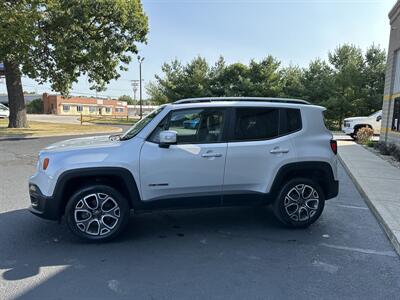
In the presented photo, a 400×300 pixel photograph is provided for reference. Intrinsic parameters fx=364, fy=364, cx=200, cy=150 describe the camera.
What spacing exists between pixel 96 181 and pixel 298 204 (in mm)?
2714

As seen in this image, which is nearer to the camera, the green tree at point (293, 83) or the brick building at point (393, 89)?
the brick building at point (393, 89)

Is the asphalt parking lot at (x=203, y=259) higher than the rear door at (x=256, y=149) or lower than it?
lower

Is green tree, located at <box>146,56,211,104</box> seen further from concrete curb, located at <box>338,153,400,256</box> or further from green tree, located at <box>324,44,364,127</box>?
concrete curb, located at <box>338,153,400,256</box>

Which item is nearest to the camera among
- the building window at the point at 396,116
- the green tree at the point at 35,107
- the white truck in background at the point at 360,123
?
the building window at the point at 396,116

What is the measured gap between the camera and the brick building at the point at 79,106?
3081 inches

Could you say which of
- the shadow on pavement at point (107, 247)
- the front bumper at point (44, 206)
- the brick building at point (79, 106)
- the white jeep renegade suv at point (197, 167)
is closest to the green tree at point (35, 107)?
the brick building at point (79, 106)

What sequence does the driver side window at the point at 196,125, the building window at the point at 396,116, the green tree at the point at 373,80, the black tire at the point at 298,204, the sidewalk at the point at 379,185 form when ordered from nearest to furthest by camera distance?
the driver side window at the point at 196,125, the black tire at the point at 298,204, the sidewalk at the point at 379,185, the building window at the point at 396,116, the green tree at the point at 373,80

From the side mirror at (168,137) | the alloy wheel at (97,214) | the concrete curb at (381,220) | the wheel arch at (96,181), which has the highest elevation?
the side mirror at (168,137)

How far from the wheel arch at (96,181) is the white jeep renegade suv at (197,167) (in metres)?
0.01

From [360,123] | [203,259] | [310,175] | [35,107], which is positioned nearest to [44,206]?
[203,259]

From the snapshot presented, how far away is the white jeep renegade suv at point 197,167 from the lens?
4383 millimetres

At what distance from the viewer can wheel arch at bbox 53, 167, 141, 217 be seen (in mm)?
4297

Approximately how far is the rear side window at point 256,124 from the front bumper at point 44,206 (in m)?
2.37

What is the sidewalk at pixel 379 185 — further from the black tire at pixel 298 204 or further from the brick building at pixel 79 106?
the brick building at pixel 79 106
